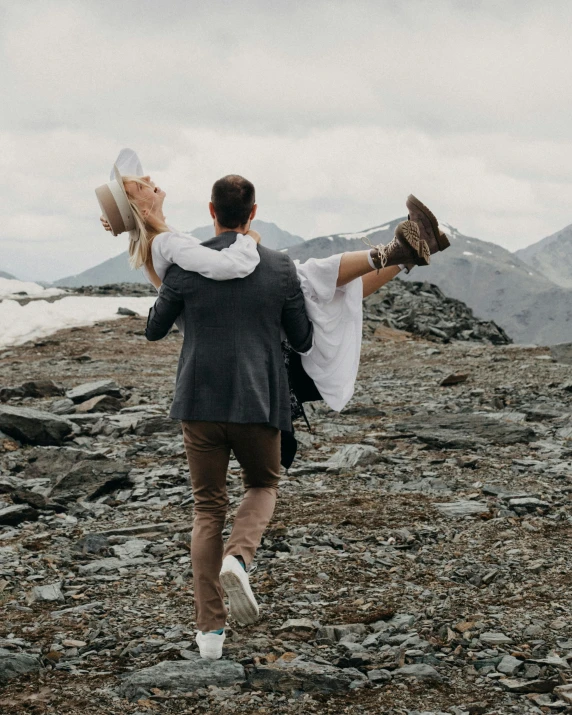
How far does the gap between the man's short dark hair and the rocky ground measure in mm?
2394

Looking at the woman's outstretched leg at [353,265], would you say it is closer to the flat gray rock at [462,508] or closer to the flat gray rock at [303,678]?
the flat gray rock at [303,678]

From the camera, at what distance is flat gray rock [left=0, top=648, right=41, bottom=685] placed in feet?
14.4

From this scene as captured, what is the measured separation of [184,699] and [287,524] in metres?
3.18

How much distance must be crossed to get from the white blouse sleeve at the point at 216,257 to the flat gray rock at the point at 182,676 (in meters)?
2.07

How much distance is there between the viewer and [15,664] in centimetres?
448

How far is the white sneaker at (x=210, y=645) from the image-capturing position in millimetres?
4496

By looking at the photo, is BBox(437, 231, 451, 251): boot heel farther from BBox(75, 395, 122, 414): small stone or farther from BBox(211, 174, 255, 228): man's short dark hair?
BBox(75, 395, 122, 414): small stone

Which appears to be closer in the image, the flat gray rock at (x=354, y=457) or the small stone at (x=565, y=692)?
the small stone at (x=565, y=692)

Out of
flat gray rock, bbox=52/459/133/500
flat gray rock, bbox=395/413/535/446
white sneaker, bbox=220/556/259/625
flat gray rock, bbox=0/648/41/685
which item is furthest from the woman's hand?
flat gray rock, bbox=395/413/535/446

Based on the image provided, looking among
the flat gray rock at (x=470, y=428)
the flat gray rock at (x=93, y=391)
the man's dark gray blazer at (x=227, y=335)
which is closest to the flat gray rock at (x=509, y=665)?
the man's dark gray blazer at (x=227, y=335)

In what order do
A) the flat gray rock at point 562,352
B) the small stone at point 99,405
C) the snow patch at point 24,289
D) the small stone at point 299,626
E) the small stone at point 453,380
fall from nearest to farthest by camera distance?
1. the small stone at point 299,626
2. the small stone at point 99,405
3. the small stone at point 453,380
4. the flat gray rock at point 562,352
5. the snow patch at point 24,289

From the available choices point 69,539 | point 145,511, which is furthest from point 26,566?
point 145,511

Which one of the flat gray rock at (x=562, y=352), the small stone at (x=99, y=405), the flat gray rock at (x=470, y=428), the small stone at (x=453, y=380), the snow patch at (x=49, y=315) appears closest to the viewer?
the flat gray rock at (x=470, y=428)

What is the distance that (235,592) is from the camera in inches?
167
